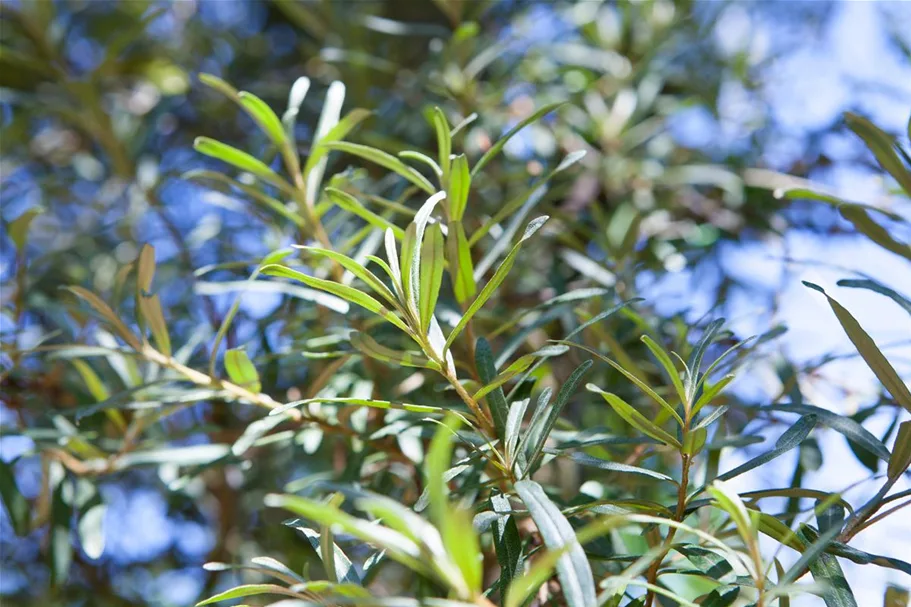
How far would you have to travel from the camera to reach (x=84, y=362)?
2.63 ft

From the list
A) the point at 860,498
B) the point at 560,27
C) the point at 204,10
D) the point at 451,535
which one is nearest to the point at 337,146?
the point at 451,535

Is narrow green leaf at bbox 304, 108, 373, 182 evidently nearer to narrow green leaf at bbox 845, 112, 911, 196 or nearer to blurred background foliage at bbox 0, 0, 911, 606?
blurred background foliage at bbox 0, 0, 911, 606

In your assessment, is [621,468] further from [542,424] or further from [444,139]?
[444,139]

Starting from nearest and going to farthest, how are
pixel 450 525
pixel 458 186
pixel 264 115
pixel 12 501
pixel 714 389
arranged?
pixel 450 525 → pixel 714 389 → pixel 458 186 → pixel 264 115 → pixel 12 501

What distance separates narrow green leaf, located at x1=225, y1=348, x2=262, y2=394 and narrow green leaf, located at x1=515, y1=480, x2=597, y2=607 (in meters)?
0.27

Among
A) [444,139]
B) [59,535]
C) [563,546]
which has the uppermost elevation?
[444,139]

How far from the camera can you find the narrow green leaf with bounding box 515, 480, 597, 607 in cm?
37

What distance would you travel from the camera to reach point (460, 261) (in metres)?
0.59

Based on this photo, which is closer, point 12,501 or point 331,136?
point 331,136

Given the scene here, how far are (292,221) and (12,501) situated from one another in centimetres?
39

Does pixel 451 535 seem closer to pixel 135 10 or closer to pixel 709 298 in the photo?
pixel 709 298

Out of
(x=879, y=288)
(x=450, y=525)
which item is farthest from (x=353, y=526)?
(x=879, y=288)

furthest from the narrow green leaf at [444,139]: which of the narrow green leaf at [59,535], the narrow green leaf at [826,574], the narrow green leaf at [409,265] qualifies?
the narrow green leaf at [59,535]

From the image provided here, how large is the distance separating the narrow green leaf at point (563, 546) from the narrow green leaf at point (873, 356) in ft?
0.77
